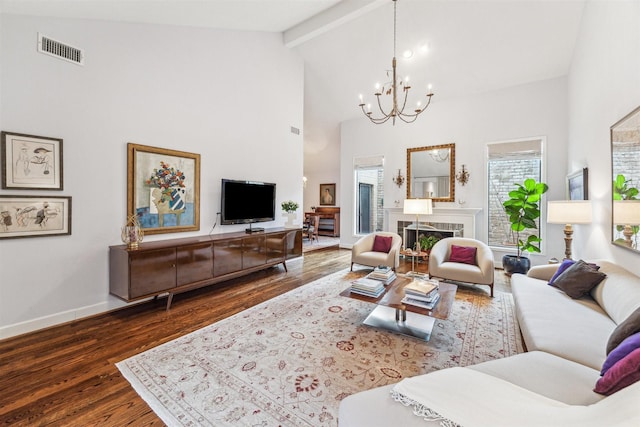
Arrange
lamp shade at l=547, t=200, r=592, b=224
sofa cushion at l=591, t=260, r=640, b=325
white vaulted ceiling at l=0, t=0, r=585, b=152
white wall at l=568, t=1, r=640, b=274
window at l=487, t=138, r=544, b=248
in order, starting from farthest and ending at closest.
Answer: window at l=487, t=138, r=544, b=248 → white vaulted ceiling at l=0, t=0, r=585, b=152 → lamp shade at l=547, t=200, r=592, b=224 → white wall at l=568, t=1, r=640, b=274 → sofa cushion at l=591, t=260, r=640, b=325

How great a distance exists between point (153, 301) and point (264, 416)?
2.50 metres

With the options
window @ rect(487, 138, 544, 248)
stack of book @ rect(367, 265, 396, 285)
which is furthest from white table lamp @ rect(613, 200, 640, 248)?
window @ rect(487, 138, 544, 248)

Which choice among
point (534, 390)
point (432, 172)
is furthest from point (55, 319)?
point (432, 172)

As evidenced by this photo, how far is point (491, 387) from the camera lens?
3.61 ft

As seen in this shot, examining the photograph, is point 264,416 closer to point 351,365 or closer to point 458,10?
point 351,365

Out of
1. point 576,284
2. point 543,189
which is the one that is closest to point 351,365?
point 576,284

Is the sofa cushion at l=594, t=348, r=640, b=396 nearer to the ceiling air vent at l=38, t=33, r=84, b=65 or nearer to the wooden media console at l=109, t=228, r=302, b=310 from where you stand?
the wooden media console at l=109, t=228, r=302, b=310

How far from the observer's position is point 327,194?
10.2 m

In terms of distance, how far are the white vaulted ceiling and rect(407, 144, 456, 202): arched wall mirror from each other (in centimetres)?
115

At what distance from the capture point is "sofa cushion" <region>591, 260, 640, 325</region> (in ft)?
6.03

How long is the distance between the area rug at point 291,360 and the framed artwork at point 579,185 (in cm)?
186

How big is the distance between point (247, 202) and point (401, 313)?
9.65 feet

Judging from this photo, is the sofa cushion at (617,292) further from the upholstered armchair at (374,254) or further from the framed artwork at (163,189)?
the framed artwork at (163,189)

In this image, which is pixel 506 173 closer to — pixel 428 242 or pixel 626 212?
pixel 428 242
